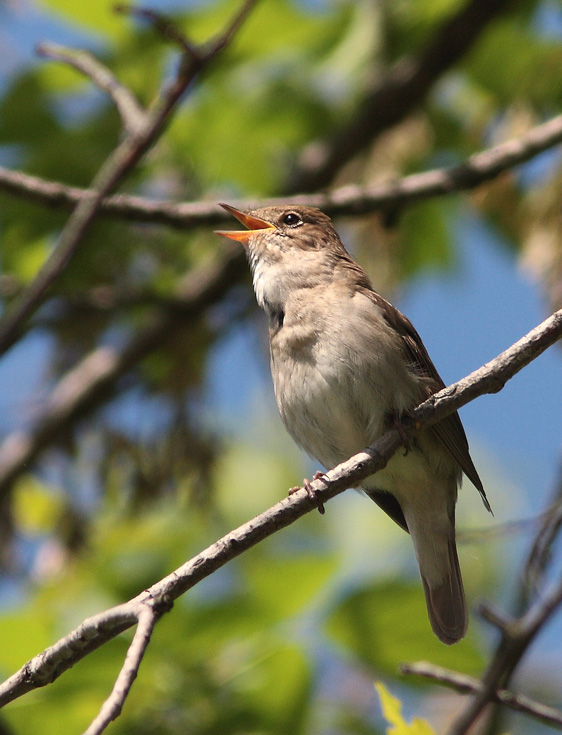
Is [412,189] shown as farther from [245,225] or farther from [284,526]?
[284,526]

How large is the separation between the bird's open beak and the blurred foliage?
0.57m

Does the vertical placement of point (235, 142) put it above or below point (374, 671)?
above

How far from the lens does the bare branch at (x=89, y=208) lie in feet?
6.77

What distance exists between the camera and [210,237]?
Result: 6.50 metres

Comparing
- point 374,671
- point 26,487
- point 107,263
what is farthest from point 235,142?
point 374,671

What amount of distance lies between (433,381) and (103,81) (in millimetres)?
2014

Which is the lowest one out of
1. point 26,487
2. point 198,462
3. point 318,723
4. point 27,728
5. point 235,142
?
point 318,723

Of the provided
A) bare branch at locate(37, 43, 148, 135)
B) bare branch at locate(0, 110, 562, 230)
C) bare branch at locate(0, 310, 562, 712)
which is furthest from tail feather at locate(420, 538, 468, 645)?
bare branch at locate(37, 43, 148, 135)

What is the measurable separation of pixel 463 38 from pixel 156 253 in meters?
2.41

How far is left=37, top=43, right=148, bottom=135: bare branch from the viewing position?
3750 mm

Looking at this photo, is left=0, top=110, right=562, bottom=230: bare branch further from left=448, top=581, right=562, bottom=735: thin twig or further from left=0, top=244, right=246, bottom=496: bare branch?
left=448, top=581, right=562, bottom=735: thin twig

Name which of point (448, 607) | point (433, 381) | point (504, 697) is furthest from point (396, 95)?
point (504, 697)

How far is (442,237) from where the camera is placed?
21.0 feet

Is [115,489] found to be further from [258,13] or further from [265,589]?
[258,13]
